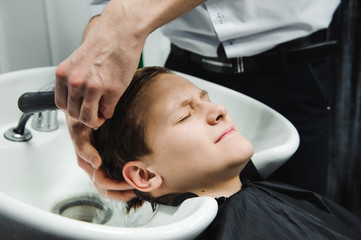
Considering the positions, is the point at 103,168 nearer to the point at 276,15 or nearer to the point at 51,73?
the point at 51,73

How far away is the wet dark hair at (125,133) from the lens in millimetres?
951

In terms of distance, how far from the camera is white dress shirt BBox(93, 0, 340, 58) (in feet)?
3.50

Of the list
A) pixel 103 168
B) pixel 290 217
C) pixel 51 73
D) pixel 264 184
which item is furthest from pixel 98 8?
pixel 290 217

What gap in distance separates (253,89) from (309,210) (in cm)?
43

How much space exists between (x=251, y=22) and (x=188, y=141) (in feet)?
1.43

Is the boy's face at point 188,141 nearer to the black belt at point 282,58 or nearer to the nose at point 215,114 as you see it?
the nose at point 215,114

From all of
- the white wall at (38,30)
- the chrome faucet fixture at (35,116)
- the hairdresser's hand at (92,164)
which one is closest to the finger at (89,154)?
the hairdresser's hand at (92,164)

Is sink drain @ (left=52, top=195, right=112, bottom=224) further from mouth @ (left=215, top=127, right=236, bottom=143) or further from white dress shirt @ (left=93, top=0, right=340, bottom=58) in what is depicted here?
white dress shirt @ (left=93, top=0, right=340, bottom=58)

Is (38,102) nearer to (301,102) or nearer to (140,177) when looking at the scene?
(140,177)

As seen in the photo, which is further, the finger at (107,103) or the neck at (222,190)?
the neck at (222,190)

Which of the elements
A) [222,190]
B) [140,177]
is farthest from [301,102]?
[140,177]

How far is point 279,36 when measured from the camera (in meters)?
1.10

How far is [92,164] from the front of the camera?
37.4 inches

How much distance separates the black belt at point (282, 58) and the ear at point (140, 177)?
1.46ft
